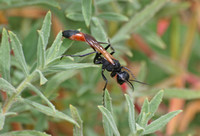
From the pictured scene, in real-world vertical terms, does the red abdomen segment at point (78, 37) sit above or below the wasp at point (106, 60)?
above

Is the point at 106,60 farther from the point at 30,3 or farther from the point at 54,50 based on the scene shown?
the point at 54,50

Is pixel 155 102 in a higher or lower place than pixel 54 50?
lower

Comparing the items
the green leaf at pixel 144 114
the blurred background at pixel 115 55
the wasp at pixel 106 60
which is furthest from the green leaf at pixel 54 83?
the green leaf at pixel 144 114

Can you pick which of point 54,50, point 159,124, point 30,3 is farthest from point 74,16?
point 159,124

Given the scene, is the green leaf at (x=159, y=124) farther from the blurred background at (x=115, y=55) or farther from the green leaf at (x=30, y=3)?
the green leaf at (x=30, y=3)

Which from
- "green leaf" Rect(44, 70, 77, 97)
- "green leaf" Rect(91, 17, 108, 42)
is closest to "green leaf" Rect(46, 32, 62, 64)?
"green leaf" Rect(44, 70, 77, 97)

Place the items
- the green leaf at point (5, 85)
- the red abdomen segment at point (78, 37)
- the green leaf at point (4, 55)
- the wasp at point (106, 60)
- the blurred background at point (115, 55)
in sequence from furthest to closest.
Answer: the blurred background at point (115, 55)
the wasp at point (106, 60)
the red abdomen segment at point (78, 37)
the green leaf at point (4, 55)
the green leaf at point (5, 85)

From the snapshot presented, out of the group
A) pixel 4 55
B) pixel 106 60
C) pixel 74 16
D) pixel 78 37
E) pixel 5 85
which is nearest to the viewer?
pixel 5 85

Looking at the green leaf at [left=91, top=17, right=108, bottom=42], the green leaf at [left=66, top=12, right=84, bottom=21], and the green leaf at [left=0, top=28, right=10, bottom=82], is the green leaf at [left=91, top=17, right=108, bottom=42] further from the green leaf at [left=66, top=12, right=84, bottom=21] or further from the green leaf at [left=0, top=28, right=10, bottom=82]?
the green leaf at [left=0, top=28, right=10, bottom=82]

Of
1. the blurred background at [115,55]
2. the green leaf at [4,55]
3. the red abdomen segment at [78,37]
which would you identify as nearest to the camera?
the green leaf at [4,55]

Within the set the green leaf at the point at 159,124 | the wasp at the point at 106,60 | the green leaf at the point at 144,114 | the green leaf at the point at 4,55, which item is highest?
the green leaf at the point at 4,55
